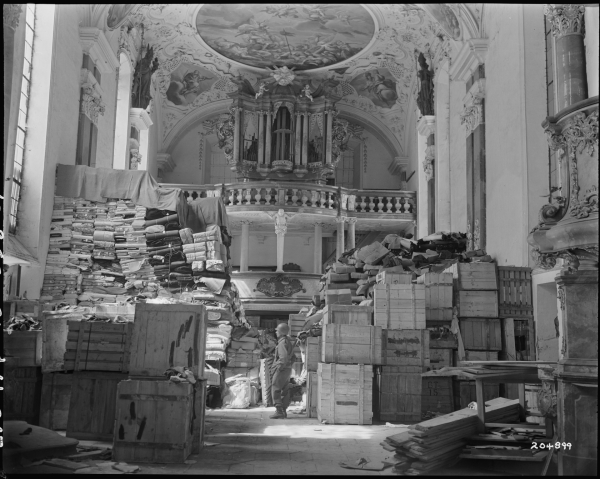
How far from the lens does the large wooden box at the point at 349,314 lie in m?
11.2

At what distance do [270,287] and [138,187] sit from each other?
7954mm

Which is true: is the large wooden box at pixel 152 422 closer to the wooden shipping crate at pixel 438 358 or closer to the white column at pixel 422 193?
the wooden shipping crate at pixel 438 358

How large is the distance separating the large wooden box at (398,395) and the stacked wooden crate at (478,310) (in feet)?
3.98

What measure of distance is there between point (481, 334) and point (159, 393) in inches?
253

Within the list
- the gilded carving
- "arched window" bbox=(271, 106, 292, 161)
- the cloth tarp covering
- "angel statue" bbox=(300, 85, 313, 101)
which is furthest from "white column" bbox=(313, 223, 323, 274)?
A: the gilded carving

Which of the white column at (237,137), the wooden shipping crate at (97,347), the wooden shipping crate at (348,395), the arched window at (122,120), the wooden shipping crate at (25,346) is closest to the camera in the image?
the wooden shipping crate at (97,347)

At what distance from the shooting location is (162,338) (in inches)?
292

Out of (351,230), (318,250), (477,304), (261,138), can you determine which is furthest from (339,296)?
(261,138)

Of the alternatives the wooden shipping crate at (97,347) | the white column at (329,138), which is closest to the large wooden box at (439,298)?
the wooden shipping crate at (97,347)

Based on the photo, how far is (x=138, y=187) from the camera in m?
14.2

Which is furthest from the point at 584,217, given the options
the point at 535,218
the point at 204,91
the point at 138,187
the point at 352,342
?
the point at 204,91

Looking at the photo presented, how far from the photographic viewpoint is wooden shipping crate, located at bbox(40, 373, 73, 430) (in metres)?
8.91

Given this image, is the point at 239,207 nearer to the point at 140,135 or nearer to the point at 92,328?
the point at 140,135

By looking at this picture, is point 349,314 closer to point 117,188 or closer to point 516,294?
point 516,294
